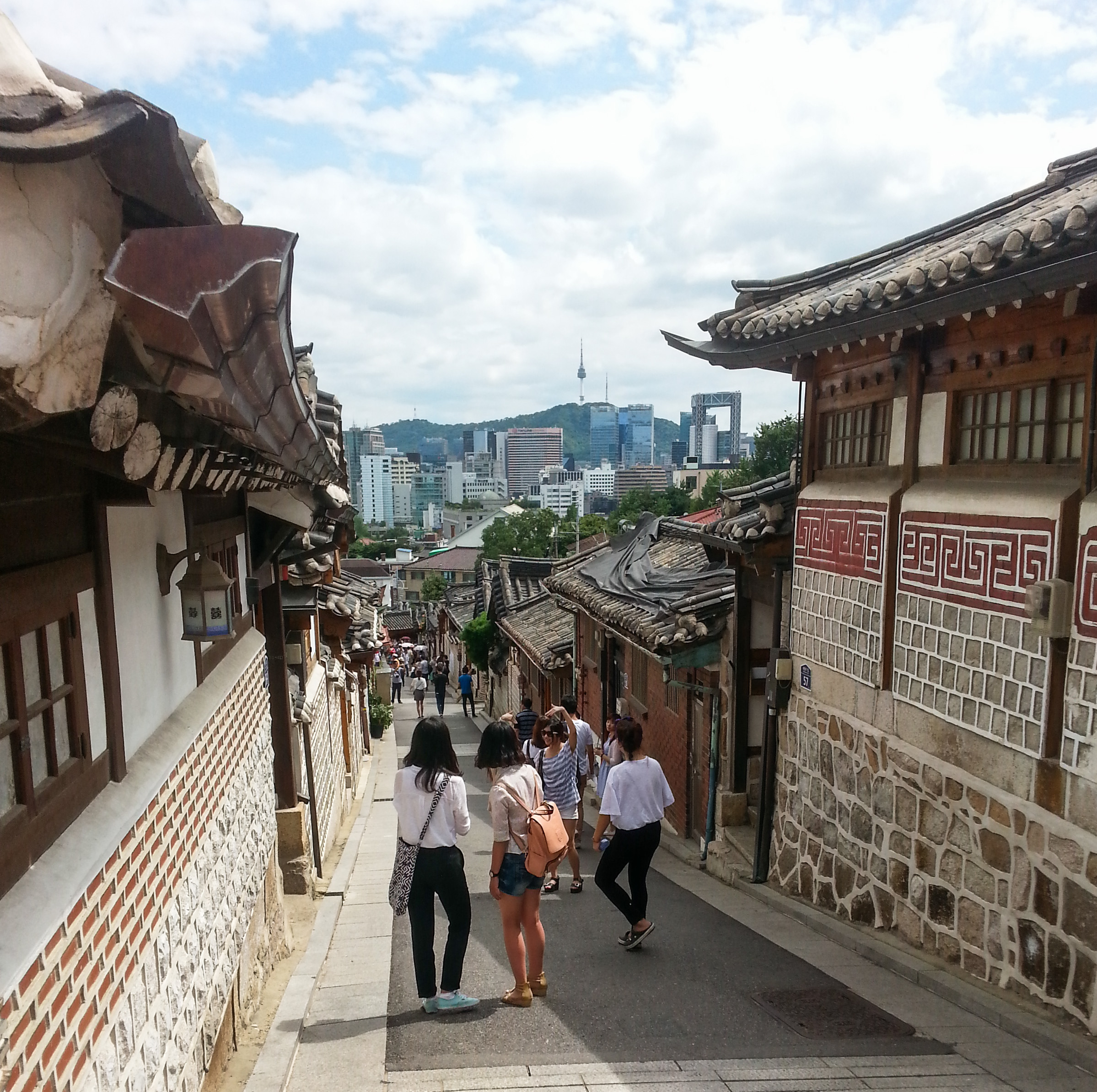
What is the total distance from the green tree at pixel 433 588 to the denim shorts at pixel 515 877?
61.0 meters

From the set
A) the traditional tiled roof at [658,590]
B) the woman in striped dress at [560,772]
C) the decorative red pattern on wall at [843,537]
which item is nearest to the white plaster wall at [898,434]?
the decorative red pattern on wall at [843,537]

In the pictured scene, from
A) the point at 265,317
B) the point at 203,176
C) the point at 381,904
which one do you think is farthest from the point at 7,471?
the point at 381,904

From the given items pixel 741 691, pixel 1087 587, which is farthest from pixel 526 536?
pixel 1087 587

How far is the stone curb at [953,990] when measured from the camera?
4793 millimetres

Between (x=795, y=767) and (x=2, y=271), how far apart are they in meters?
8.42

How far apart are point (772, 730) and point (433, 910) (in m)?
4.79

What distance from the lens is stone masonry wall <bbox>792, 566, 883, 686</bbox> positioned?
7.31 meters

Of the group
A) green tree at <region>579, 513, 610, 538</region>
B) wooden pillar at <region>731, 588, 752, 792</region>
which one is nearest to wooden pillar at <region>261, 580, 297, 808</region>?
wooden pillar at <region>731, 588, 752, 792</region>

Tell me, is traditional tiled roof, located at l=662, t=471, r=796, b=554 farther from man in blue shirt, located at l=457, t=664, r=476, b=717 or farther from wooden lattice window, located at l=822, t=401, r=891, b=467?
man in blue shirt, located at l=457, t=664, r=476, b=717

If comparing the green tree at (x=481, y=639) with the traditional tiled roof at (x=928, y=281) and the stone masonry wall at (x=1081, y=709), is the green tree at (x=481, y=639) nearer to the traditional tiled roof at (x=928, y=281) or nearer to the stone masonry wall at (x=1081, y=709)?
the traditional tiled roof at (x=928, y=281)

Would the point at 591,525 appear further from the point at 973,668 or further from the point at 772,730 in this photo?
the point at 973,668

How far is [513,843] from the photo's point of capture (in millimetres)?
5605

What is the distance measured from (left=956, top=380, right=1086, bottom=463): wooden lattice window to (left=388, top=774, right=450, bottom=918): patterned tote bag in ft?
13.4

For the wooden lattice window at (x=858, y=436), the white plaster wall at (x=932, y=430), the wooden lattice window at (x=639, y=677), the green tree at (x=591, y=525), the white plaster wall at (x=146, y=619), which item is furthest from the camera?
the green tree at (x=591, y=525)
